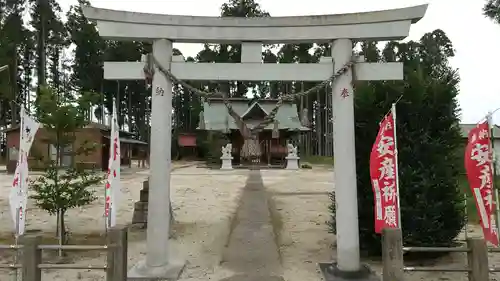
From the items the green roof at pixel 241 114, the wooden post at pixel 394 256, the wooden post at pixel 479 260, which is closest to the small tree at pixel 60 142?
the wooden post at pixel 394 256

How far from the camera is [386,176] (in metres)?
5.26

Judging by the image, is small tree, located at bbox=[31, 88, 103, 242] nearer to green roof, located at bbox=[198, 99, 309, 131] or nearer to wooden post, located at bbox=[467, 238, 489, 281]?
wooden post, located at bbox=[467, 238, 489, 281]

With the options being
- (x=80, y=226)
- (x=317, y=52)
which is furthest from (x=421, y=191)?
(x=317, y=52)

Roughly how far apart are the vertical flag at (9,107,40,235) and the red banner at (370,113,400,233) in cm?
518

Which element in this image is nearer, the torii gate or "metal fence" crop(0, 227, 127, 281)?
"metal fence" crop(0, 227, 127, 281)

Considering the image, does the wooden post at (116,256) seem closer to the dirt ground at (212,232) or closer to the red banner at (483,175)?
the dirt ground at (212,232)

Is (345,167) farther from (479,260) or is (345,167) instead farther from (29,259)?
(29,259)

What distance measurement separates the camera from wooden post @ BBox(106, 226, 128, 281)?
4492 mm

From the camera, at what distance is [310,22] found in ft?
19.4

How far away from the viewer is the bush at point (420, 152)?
21.0 ft

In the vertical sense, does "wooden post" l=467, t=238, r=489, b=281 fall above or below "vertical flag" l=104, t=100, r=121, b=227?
below

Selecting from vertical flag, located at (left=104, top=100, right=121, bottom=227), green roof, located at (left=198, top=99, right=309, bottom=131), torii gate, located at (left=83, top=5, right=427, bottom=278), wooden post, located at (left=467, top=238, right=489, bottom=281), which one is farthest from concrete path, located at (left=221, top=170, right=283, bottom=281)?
green roof, located at (left=198, top=99, right=309, bottom=131)

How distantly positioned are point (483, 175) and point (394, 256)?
1.78m

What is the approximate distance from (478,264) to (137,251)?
5.87 meters
